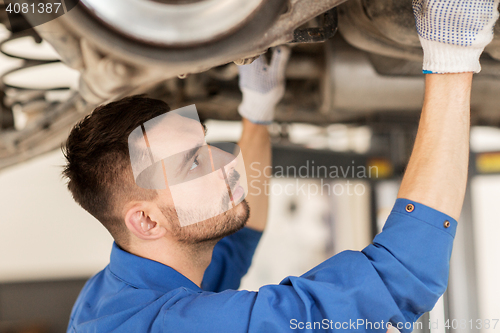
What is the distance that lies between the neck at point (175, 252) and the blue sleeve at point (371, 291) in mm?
196

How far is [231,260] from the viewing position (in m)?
0.95

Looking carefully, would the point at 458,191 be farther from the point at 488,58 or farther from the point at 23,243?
the point at 23,243

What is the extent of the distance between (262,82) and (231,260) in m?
0.43

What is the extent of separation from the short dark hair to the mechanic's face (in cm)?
5

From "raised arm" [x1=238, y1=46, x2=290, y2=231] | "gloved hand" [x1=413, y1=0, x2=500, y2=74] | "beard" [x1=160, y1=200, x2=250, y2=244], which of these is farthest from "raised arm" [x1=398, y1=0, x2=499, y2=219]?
"raised arm" [x1=238, y1=46, x2=290, y2=231]

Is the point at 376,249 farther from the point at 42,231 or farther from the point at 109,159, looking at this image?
the point at 42,231

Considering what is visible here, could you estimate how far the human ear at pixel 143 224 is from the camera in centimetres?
71

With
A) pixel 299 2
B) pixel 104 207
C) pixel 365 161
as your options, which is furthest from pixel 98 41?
pixel 365 161

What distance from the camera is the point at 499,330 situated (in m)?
0.96

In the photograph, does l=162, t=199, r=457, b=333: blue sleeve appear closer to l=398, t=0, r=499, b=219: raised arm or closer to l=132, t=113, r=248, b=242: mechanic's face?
l=398, t=0, r=499, b=219: raised arm

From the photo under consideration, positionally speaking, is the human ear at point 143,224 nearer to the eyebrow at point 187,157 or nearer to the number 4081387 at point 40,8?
the eyebrow at point 187,157

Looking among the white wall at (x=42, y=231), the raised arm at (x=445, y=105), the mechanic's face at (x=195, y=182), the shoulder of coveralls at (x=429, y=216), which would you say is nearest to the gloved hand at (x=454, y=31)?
the raised arm at (x=445, y=105)

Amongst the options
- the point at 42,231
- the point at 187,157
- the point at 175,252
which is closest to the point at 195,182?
the point at 187,157

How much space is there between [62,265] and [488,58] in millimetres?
3327
